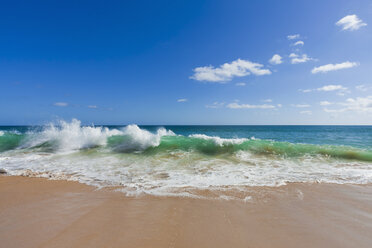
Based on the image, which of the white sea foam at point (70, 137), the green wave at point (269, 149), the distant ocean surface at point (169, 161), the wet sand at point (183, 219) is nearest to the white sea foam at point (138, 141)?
the distant ocean surface at point (169, 161)

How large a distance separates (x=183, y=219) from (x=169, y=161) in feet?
17.6

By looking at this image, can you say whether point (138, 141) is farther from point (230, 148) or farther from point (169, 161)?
point (230, 148)

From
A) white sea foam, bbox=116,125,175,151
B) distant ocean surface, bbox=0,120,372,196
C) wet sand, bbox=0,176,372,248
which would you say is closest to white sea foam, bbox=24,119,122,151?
distant ocean surface, bbox=0,120,372,196

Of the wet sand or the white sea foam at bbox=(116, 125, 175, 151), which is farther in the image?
the white sea foam at bbox=(116, 125, 175, 151)

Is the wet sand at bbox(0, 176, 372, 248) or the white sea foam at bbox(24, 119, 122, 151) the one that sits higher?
the white sea foam at bbox(24, 119, 122, 151)

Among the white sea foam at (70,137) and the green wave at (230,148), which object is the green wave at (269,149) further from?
the white sea foam at (70,137)

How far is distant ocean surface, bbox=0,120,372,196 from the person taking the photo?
5152 millimetres

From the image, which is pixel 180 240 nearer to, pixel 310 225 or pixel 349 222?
pixel 310 225

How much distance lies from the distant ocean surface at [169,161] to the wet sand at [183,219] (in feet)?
2.71

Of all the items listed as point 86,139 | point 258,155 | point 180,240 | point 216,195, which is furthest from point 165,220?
point 86,139

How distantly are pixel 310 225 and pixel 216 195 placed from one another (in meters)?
1.74

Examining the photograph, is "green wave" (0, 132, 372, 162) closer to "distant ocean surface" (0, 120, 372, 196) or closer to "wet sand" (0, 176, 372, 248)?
"distant ocean surface" (0, 120, 372, 196)

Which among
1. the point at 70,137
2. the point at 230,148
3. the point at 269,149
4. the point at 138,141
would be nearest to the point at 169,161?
the point at 230,148

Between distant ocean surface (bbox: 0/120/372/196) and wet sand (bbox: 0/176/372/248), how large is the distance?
0.82 m
